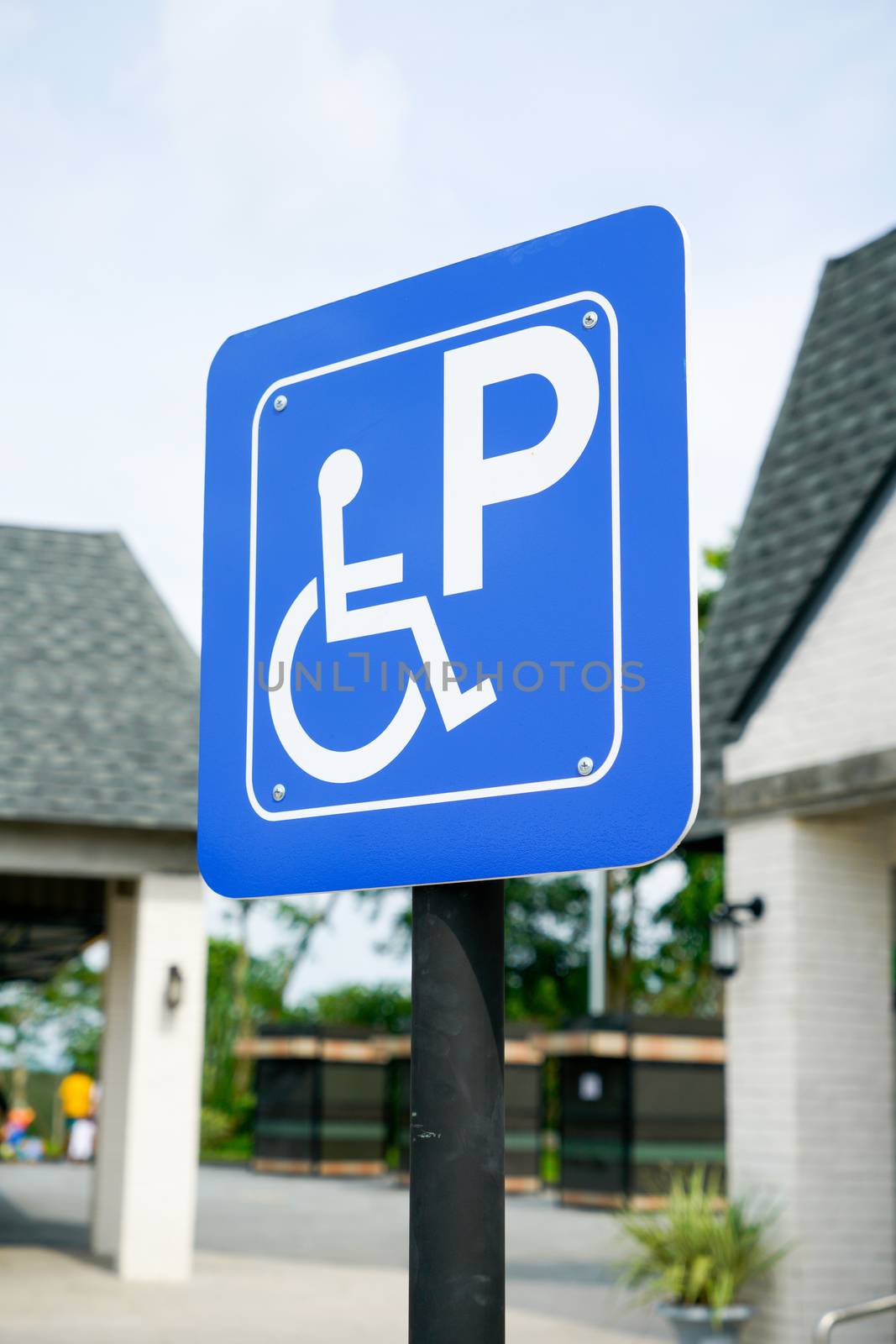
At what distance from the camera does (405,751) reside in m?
1.78

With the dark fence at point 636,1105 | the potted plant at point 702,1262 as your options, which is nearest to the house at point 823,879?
the potted plant at point 702,1262

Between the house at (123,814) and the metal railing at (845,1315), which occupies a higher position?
the house at (123,814)

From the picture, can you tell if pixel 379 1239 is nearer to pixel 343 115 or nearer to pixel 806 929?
pixel 806 929

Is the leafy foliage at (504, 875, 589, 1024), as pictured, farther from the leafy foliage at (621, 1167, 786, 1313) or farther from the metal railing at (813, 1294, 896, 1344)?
the metal railing at (813, 1294, 896, 1344)

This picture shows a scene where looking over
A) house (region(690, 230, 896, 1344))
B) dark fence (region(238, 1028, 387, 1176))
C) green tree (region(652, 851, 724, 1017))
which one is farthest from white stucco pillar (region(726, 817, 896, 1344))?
green tree (region(652, 851, 724, 1017))

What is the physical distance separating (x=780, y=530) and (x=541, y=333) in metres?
9.49

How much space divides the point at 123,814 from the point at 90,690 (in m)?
1.61

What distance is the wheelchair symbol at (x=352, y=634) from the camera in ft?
5.78

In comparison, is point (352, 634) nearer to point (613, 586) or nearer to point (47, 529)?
point (613, 586)

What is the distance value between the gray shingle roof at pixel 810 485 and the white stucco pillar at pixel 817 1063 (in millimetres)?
828

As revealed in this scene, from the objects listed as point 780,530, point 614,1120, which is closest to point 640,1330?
point 780,530

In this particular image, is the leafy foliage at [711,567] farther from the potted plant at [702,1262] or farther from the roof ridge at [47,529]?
the potted plant at [702,1262]

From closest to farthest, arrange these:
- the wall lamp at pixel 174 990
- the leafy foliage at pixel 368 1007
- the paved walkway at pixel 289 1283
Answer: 1. the paved walkway at pixel 289 1283
2. the wall lamp at pixel 174 990
3. the leafy foliage at pixel 368 1007

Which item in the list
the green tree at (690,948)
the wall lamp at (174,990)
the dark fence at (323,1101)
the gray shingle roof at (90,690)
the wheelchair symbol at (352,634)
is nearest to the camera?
the wheelchair symbol at (352,634)
